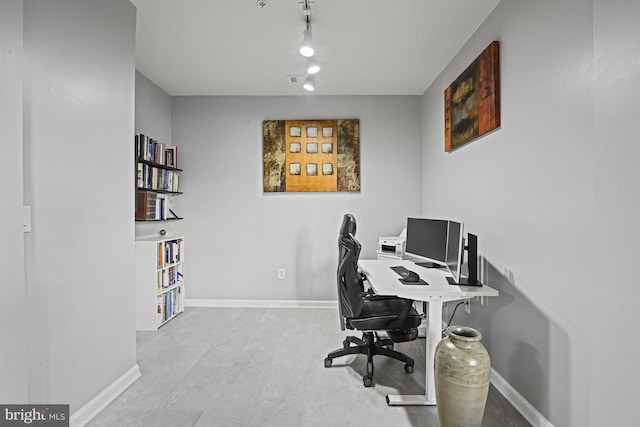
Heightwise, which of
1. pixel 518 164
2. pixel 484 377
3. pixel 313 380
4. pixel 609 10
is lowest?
pixel 313 380

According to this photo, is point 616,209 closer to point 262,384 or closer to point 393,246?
point 262,384

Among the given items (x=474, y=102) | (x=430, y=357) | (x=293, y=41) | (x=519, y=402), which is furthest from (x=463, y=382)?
(x=293, y=41)

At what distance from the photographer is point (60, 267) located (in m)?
1.82

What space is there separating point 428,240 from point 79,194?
97.5 inches

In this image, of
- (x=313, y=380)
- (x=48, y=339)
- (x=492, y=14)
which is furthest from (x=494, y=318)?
(x=48, y=339)

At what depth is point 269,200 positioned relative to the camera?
14.3 ft

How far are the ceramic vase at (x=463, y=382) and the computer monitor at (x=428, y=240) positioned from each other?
876 millimetres

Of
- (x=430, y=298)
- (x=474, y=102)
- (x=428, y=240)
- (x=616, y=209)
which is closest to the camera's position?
(x=616, y=209)

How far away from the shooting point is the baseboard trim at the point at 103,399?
1.93m

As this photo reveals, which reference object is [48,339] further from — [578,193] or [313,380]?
[578,193]

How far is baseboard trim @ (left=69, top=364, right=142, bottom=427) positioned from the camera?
6.33 ft

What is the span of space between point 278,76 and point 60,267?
2.74 meters

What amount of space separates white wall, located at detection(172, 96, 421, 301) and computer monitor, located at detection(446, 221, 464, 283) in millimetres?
1824

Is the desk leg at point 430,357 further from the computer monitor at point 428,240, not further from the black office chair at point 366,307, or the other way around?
the computer monitor at point 428,240
